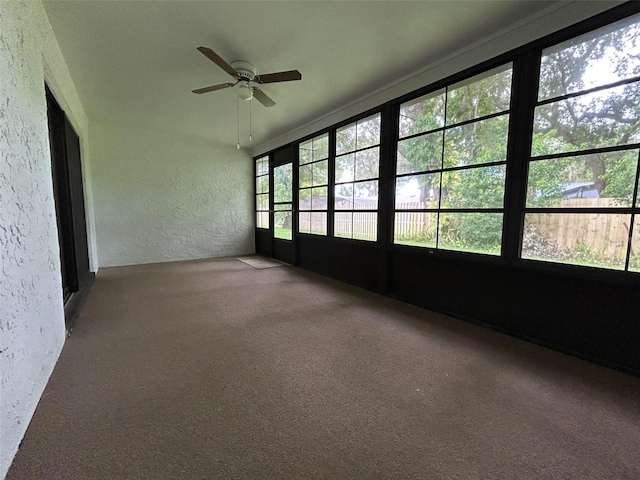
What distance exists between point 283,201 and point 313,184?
3.66ft

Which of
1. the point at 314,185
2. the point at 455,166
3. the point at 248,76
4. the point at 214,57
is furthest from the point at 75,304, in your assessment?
the point at 455,166

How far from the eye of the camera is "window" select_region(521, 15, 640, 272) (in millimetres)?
1841

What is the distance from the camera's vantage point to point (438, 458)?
1234mm

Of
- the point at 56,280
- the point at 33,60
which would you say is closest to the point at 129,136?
the point at 33,60

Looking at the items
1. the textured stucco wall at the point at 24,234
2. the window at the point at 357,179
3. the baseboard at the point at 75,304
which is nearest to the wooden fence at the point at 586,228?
the window at the point at 357,179

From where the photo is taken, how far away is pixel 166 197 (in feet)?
18.6

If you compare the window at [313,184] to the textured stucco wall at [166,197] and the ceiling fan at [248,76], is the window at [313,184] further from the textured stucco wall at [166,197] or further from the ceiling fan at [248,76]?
the textured stucco wall at [166,197]

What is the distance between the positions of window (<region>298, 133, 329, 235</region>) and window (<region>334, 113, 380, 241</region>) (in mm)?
308

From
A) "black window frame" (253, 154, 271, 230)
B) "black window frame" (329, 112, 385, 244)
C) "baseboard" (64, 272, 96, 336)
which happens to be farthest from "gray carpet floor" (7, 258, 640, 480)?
"black window frame" (253, 154, 271, 230)

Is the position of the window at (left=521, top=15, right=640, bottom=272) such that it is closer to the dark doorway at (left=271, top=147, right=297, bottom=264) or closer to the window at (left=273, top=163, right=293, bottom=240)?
the dark doorway at (left=271, top=147, right=297, bottom=264)

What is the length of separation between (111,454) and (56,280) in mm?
1490

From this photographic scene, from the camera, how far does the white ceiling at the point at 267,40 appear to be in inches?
85.4

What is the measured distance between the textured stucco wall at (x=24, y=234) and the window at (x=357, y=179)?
3.17m

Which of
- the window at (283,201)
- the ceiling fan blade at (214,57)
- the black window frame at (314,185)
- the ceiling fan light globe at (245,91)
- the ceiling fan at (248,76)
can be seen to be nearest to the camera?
the ceiling fan blade at (214,57)
